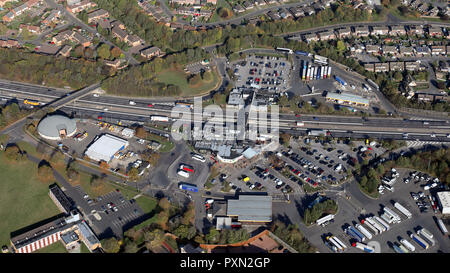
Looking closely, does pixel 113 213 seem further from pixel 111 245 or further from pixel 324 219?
pixel 324 219

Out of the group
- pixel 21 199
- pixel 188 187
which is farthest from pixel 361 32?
pixel 21 199

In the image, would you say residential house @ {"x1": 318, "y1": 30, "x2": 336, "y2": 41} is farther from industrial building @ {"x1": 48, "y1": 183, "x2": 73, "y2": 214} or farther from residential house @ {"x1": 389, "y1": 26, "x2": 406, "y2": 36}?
industrial building @ {"x1": 48, "y1": 183, "x2": 73, "y2": 214}

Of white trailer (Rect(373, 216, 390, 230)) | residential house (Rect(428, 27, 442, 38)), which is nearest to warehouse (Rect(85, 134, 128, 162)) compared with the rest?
white trailer (Rect(373, 216, 390, 230))

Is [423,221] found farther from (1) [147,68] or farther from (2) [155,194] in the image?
(1) [147,68]

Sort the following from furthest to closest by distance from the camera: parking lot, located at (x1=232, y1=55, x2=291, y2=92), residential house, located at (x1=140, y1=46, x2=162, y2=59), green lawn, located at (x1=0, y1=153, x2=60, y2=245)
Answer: residential house, located at (x1=140, y1=46, x2=162, y2=59)
parking lot, located at (x1=232, y1=55, x2=291, y2=92)
green lawn, located at (x1=0, y1=153, x2=60, y2=245)

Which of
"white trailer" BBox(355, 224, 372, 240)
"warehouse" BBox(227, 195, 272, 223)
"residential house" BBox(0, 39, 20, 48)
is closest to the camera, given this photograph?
"white trailer" BBox(355, 224, 372, 240)

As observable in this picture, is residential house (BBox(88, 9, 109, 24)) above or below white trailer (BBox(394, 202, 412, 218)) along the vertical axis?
above

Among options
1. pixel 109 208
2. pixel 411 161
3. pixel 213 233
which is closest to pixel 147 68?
pixel 109 208

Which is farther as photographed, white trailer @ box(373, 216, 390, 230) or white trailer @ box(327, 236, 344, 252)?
white trailer @ box(373, 216, 390, 230)
